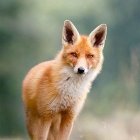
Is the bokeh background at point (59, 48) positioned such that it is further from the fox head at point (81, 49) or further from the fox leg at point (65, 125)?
the fox head at point (81, 49)

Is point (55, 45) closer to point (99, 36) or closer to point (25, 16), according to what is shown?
point (25, 16)

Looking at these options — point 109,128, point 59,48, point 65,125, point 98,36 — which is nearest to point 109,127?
point 109,128

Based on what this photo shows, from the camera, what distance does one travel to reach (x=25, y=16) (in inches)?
296

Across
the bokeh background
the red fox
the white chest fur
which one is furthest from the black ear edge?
the bokeh background

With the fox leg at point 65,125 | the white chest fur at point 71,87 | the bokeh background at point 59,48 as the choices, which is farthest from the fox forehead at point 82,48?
the bokeh background at point 59,48

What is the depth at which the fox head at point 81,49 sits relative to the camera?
5566mm

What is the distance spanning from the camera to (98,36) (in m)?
5.81

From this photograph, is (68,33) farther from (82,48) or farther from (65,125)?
(65,125)

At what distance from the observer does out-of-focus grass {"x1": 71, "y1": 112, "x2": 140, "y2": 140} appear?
7.28 m

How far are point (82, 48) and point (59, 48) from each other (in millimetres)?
1823

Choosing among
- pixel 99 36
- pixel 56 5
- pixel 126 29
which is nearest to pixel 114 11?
pixel 126 29

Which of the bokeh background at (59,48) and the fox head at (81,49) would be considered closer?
the fox head at (81,49)

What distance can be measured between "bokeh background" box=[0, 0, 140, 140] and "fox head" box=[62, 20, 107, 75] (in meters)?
1.69

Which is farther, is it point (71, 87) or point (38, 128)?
point (38, 128)
